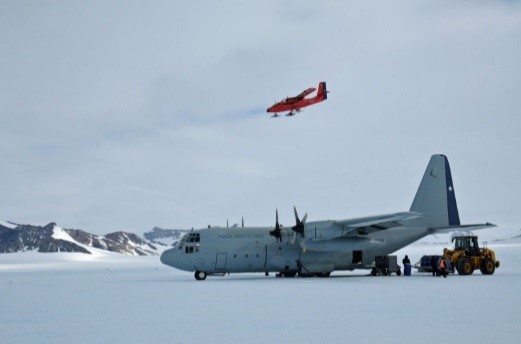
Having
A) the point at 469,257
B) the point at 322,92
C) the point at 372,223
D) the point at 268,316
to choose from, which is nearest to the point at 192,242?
Answer: the point at 372,223

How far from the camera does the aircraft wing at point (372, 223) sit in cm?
3731

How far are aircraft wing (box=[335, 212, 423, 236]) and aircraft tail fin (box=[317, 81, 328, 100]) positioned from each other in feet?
83.7

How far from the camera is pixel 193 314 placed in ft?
59.7

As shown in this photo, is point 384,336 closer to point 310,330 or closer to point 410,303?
point 310,330

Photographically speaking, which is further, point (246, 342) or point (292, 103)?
point (292, 103)

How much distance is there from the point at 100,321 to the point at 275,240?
940 inches

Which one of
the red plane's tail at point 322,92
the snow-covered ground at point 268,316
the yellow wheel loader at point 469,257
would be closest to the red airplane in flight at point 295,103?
the red plane's tail at point 322,92

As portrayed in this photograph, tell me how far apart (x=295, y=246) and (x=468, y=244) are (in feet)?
41.0

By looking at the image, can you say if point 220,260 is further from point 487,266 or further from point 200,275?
point 487,266

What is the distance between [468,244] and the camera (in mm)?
42031

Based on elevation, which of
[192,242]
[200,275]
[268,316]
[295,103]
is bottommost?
[268,316]

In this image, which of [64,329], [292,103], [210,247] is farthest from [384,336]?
[292,103]

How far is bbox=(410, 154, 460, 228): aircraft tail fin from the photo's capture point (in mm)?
43969

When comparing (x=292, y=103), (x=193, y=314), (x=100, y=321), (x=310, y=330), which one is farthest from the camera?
(x=292, y=103)
